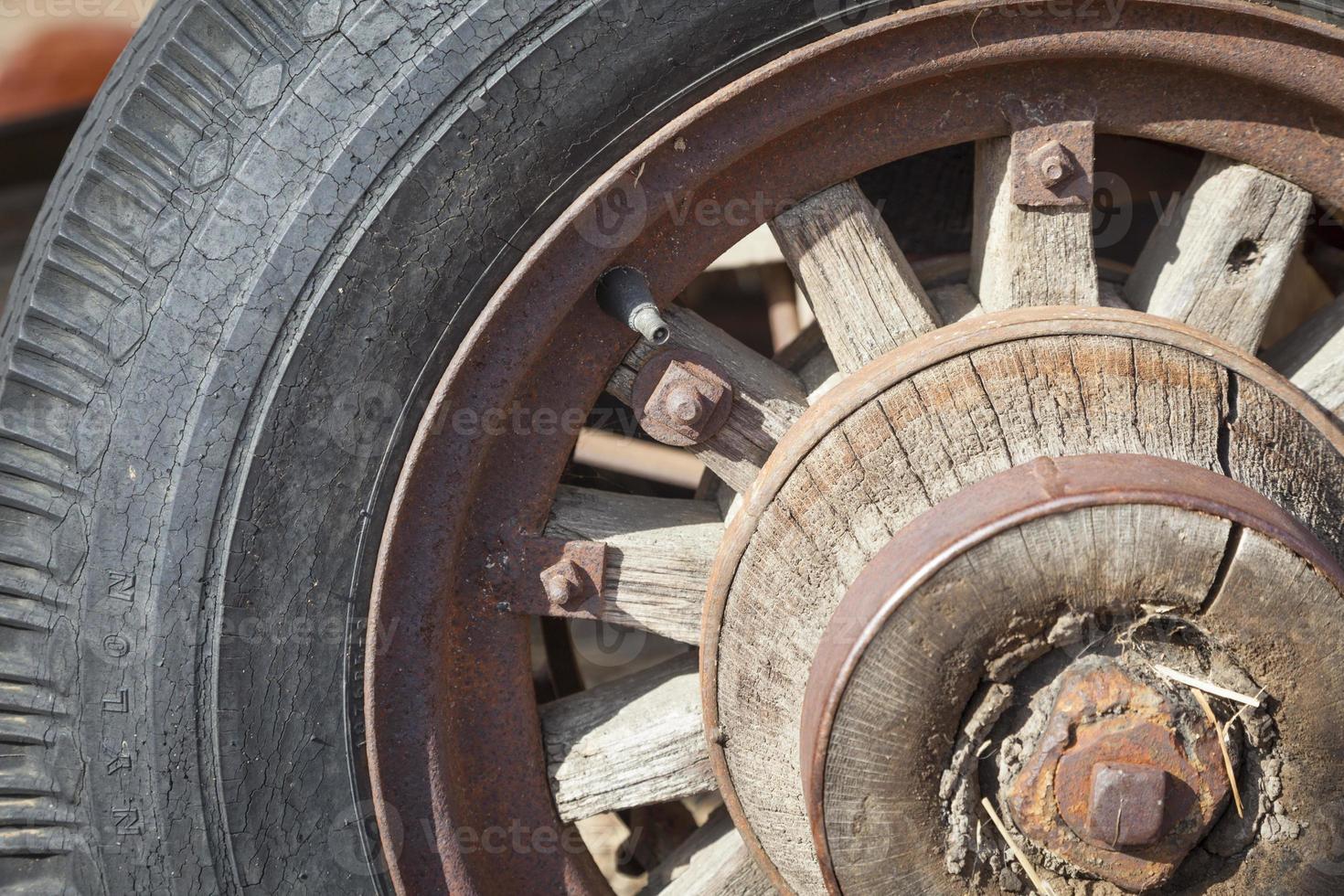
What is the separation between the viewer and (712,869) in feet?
4.02

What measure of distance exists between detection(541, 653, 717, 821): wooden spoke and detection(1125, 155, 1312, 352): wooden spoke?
72 centimetres

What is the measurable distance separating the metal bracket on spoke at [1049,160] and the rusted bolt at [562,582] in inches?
24.4

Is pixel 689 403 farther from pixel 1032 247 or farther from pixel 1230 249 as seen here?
pixel 1230 249

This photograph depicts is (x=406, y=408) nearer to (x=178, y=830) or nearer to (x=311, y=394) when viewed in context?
(x=311, y=394)

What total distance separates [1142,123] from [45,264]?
45.7 inches

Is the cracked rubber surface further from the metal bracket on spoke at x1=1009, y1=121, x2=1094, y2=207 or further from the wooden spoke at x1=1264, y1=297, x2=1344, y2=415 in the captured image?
the wooden spoke at x1=1264, y1=297, x2=1344, y2=415

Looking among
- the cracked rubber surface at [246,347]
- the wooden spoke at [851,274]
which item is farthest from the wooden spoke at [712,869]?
the wooden spoke at [851,274]

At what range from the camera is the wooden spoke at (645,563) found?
111cm

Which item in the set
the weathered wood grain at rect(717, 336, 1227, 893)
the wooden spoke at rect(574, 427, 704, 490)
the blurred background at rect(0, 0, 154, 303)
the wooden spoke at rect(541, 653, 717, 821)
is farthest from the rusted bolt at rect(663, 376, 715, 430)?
the blurred background at rect(0, 0, 154, 303)

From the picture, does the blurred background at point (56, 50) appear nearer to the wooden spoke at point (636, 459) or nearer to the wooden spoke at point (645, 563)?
the wooden spoke at point (636, 459)

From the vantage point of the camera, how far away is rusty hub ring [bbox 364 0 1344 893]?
984 millimetres

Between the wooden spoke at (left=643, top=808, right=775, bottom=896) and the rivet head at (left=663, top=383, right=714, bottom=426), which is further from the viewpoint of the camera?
the wooden spoke at (left=643, top=808, right=775, bottom=896)

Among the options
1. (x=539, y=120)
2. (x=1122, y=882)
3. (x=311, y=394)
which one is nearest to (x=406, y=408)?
(x=311, y=394)

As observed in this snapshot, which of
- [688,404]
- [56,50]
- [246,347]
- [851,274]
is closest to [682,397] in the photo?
[688,404]
